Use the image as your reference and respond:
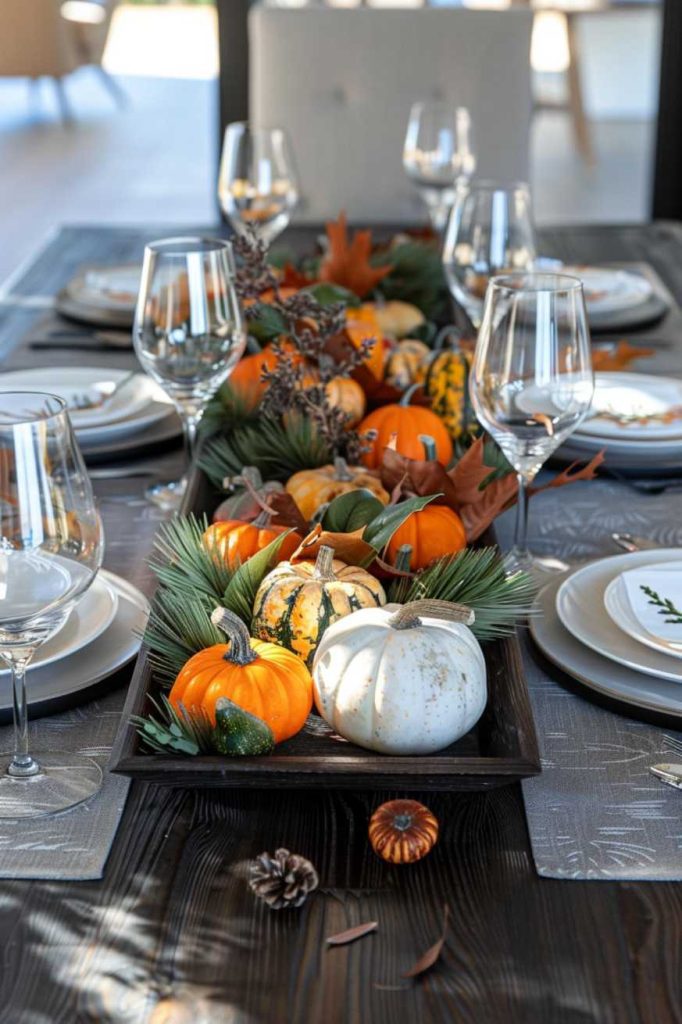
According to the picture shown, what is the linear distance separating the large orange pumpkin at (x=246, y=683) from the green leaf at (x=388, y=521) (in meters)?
0.11

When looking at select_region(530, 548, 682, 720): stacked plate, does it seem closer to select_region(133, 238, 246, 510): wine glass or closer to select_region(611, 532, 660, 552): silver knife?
select_region(611, 532, 660, 552): silver knife

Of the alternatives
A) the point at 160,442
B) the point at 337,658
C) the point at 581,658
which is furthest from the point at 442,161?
the point at 337,658

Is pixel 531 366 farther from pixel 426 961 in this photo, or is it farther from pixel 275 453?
pixel 426 961

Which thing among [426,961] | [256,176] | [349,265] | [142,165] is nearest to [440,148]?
[256,176]

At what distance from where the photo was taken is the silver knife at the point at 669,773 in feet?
2.31

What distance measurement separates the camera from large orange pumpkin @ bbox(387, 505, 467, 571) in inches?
33.9

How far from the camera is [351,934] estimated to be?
1.90ft

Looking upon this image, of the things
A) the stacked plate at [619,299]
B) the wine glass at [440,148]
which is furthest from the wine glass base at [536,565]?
the wine glass at [440,148]

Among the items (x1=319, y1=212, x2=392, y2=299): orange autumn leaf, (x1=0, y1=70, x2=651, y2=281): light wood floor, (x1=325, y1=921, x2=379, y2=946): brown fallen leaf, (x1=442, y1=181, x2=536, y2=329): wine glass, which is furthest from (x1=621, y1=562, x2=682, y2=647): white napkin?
(x1=0, y1=70, x2=651, y2=281): light wood floor

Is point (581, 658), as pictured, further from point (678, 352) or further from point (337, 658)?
point (678, 352)

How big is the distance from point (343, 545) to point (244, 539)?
86 millimetres

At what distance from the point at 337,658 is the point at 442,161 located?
1414 mm

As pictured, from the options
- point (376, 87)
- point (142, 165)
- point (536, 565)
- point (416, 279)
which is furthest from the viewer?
point (142, 165)

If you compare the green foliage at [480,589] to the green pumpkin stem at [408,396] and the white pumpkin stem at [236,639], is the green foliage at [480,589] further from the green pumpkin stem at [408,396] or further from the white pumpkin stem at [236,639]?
the green pumpkin stem at [408,396]
